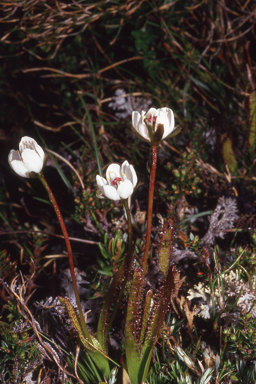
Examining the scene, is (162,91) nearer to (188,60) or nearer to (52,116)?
(188,60)

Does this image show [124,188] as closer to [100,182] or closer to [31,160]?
[100,182]

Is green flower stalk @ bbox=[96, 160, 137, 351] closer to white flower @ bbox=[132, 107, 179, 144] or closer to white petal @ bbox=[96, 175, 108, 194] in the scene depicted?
white petal @ bbox=[96, 175, 108, 194]

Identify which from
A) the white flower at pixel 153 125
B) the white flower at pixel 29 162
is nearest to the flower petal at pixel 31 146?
the white flower at pixel 29 162

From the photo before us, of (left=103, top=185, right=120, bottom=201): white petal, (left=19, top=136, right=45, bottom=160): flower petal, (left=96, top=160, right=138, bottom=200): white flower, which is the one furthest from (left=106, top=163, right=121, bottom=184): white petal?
(left=19, top=136, right=45, bottom=160): flower petal

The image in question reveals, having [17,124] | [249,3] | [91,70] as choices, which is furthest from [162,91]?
[17,124]

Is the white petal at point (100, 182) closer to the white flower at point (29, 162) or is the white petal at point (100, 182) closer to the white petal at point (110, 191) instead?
the white petal at point (110, 191)

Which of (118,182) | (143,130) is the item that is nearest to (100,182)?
(118,182)
